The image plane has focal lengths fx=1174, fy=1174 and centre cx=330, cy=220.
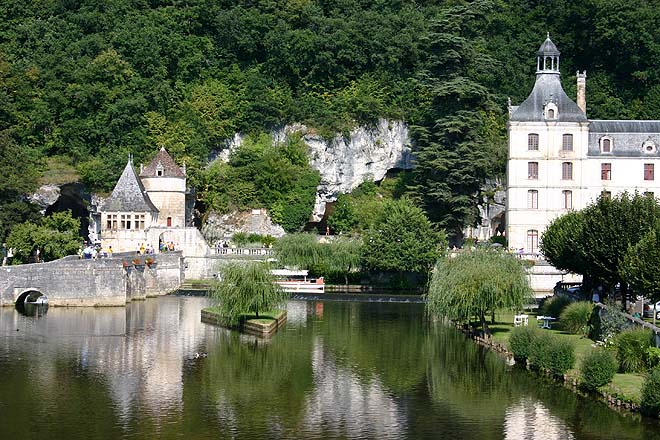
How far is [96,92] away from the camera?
71062 mm

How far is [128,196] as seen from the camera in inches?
2557

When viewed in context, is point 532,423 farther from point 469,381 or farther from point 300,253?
point 300,253

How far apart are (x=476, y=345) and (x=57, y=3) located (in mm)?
47607

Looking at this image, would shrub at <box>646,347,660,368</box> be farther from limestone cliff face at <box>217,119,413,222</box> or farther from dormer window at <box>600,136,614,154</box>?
limestone cliff face at <box>217,119,413,222</box>

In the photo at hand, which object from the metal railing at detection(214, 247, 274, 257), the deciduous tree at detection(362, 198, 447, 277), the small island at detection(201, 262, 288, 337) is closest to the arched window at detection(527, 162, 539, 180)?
the deciduous tree at detection(362, 198, 447, 277)

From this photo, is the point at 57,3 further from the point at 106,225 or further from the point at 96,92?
the point at 106,225

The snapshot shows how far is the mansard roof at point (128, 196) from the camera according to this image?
2539 inches

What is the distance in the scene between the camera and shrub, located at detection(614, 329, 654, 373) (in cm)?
3341

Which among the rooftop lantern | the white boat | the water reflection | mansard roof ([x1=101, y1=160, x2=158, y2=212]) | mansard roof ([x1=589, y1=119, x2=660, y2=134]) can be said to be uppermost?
the rooftop lantern

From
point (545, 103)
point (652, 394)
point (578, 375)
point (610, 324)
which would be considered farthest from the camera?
point (545, 103)

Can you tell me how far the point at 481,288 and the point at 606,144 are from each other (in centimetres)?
2520

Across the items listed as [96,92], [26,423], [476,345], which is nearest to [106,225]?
[96,92]

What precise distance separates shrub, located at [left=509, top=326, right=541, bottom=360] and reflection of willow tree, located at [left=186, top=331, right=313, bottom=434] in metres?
6.73

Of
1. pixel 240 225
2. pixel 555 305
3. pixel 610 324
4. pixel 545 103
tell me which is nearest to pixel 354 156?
pixel 240 225
